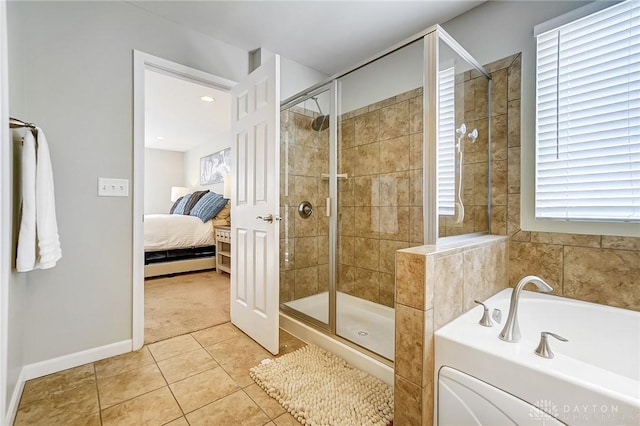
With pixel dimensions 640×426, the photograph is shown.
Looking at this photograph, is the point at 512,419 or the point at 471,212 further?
the point at 471,212

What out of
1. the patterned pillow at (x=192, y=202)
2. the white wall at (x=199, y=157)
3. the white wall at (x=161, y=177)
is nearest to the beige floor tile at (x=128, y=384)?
the patterned pillow at (x=192, y=202)

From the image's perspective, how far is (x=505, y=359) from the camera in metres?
0.95

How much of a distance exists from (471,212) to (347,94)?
128 centimetres

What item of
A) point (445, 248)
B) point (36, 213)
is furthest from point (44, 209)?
point (445, 248)

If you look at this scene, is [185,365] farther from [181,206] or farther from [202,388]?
[181,206]

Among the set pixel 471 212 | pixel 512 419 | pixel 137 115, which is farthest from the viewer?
pixel 137 115

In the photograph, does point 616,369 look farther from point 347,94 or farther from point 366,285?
point 347,94

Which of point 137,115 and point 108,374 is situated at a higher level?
point 137,115

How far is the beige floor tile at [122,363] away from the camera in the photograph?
1.67m

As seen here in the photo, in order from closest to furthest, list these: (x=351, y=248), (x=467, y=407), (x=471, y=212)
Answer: (x=467, y=407), (x=471, y=212), (x=351, y=248)

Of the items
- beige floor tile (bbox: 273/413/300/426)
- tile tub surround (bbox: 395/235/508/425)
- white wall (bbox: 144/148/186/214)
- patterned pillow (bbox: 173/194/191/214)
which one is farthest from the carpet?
white wall (bbox: 144/148/186/214)

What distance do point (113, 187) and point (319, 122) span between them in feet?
5.17

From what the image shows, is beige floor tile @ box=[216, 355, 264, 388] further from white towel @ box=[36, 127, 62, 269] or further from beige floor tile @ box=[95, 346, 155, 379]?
white towel @ box=[36, 127, 62, 269]

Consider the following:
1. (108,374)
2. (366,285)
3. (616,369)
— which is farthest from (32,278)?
(616,369)
